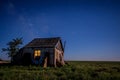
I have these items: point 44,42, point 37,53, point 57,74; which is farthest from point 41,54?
point 57,74

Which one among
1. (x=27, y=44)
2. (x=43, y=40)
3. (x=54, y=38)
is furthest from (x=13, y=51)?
(x=54, y=38)

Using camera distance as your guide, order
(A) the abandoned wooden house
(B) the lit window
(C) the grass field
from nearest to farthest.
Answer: (C) the grass field, (A) the abandoned wooden house, (B) the lit window

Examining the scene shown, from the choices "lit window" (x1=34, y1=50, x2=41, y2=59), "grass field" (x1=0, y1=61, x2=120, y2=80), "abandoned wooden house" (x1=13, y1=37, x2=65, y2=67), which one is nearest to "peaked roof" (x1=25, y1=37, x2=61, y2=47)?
"abandoned wooden house" (x1=13, y1=37, x2=65, y2=67)

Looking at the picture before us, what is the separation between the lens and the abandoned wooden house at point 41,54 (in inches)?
1034

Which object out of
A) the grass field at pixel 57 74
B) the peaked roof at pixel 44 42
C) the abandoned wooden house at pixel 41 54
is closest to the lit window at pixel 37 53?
the abandoned wooden house at pixel 41 54

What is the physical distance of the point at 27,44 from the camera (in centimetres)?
2970

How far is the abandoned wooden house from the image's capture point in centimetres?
2626

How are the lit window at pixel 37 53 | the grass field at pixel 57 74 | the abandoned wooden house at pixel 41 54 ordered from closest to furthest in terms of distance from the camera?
the grass field at pixel 57 74 < the abandoned wooden house at pixel 41 54 < the lit window at pixel 37 53

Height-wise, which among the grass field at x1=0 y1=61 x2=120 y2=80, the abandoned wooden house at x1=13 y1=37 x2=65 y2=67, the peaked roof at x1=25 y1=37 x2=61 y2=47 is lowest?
the grass field at x1=0 y1=61 x2=120 y2=80

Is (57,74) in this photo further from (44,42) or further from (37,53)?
(44,42)

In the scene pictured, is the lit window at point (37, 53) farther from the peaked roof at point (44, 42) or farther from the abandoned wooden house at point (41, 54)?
the peaked roof at point (44, 42)

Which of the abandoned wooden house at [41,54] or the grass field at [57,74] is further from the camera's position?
the abandoned wooden house at [41,54]

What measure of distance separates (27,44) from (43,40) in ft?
12.8

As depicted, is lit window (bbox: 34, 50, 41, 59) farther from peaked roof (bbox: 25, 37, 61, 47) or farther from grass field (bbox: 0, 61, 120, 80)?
grass field (bbox: 0, 61, 120, 80)
